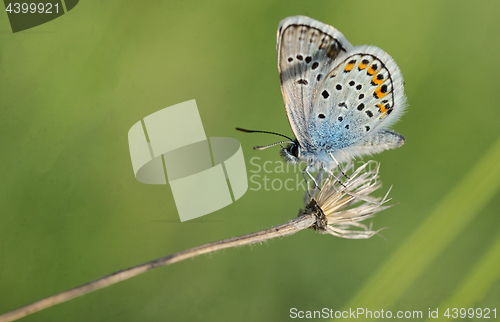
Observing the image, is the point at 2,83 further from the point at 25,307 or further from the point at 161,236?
the point at 25,307

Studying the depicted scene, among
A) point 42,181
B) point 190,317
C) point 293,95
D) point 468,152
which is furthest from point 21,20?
point 468,152

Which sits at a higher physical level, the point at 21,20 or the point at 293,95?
the point at 21,20

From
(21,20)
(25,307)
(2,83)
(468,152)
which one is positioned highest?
(21,20)

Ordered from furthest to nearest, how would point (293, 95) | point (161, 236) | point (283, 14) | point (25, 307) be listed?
point (283, 14), point (161, 236), point (293, 95), point (25, 307)

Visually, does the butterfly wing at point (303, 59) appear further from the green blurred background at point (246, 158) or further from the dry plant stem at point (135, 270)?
the dry plant stem at point (135, 270)

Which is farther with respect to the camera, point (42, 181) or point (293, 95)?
point (42, 181)

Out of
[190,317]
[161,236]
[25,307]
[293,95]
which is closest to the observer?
[25,307]
